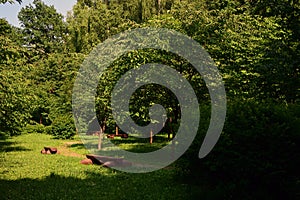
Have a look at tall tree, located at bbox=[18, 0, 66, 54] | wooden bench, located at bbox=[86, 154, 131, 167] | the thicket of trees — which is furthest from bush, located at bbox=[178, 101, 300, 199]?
tall tree, located at bbox=[18, 0, 66, 54]

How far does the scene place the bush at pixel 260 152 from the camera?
28.5 feet

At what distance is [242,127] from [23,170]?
11967 millimetres

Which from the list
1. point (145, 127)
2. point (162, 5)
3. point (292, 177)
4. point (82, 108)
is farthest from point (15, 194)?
point (162, 5)

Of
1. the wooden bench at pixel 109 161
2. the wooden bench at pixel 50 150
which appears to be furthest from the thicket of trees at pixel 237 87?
the wooden bench at pixel 109 161

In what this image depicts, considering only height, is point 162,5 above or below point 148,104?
above

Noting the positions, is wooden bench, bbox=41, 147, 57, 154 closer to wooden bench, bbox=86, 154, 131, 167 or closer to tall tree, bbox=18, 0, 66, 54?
wooden bench, bbox=86, 154, 131, 167

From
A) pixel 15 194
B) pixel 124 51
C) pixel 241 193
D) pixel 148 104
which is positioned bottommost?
pixel 15 194

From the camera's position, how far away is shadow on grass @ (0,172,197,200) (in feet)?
35.3

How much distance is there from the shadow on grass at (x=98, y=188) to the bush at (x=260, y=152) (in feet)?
6.44

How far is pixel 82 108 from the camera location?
23.6m

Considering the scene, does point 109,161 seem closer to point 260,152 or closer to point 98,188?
point 98,188

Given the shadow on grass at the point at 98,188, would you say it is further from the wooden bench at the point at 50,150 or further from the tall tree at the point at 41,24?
the tall tree at the point at 41,24

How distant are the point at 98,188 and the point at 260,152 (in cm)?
621

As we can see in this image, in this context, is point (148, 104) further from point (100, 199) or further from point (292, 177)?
point (292, 177)
